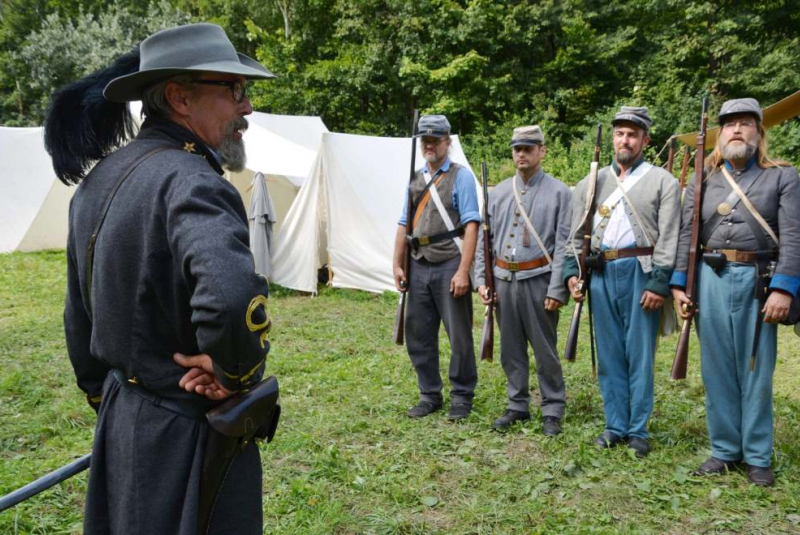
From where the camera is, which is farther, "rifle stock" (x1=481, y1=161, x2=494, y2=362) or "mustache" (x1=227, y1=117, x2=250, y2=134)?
"rifle stock" (x1=481, y1=161, x2=494, y2=362)

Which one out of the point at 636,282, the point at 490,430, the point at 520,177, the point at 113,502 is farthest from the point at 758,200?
the point at 113,502

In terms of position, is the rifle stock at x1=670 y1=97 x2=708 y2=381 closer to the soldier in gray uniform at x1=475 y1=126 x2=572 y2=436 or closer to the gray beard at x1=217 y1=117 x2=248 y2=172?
the soldier in gray uniform at x1=475 y1=126 x2=572 y2=436

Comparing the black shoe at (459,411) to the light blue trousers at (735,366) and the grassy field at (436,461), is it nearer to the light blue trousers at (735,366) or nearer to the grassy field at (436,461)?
the grassy field at (436,461)

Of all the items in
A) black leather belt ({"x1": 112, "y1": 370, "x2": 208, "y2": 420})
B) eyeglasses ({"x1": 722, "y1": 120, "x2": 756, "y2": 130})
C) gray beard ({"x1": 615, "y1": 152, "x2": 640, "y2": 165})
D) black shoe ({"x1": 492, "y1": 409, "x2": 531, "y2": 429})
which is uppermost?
eyeglasses ({"x1": 722, "y1": 120, "x2": 756, "y2": 130})

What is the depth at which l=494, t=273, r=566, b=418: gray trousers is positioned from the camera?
4199mm

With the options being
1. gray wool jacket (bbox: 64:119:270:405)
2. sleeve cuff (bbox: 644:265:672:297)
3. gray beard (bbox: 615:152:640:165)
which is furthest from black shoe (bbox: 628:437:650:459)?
gray wool jacket (bbox: 64:119:270:405)

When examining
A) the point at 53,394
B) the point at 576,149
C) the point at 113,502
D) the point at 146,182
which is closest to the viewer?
the point at 146,182

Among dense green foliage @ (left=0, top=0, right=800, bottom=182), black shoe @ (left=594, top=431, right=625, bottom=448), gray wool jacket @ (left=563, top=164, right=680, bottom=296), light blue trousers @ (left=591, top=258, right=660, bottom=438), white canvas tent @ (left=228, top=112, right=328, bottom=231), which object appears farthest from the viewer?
dense green foliage @ (left=0, top=0, right=800, bottom=182)

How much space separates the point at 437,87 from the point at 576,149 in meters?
5.49

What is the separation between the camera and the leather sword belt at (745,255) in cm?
333

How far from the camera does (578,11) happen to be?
61.9 feet

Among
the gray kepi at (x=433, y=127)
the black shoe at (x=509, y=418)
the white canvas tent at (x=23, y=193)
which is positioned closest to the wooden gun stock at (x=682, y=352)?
the black shoe at (x=509, y=418)

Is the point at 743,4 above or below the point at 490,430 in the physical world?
above

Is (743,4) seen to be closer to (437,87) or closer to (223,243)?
(437,87)
